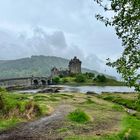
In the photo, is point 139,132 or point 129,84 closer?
point 129,84

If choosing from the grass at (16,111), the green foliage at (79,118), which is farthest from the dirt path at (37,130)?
the grass at (16,111)

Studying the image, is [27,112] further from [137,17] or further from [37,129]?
[137,17]

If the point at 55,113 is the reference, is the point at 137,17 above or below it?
above

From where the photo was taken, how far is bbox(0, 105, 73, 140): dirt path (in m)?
44.1

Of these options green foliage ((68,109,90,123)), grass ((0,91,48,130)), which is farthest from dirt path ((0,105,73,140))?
grass ((0,91,48,130))

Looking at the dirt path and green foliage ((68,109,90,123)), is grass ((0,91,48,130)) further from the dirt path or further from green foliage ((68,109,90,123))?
green foliage ((68,109,90,123))

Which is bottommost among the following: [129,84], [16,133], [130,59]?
[16,133]

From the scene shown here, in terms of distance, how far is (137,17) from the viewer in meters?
26.1

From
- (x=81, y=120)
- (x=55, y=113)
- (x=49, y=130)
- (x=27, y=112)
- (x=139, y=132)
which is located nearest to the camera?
(x=139, y=132)

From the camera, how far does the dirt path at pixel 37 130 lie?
145 ft

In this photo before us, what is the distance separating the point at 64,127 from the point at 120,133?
7658 mm

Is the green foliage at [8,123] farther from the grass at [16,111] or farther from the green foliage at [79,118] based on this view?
the green foliage at [79,118]

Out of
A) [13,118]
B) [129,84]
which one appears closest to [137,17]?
[129,84]

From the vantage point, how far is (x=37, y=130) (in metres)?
48.9
